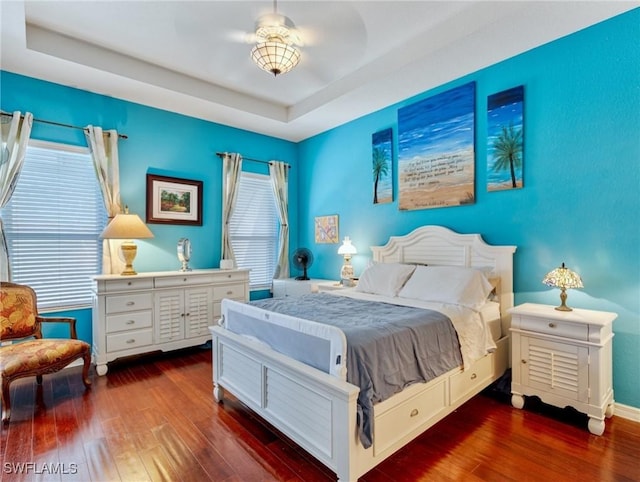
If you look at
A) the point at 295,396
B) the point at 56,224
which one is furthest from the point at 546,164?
the point at 56,224

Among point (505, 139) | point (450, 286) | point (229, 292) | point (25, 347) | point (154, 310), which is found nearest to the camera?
point (25, 347)

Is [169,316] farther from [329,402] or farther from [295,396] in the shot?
[329,402]

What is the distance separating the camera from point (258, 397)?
2203mm

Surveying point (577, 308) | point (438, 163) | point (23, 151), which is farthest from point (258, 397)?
point (23, 151)

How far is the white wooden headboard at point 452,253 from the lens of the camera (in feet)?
9.48

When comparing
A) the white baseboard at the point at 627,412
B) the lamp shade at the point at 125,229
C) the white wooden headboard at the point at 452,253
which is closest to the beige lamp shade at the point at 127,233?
the lamp shade at the point at 125,229

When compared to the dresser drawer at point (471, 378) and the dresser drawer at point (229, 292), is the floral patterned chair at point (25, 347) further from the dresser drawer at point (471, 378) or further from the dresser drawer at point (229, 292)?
the dresser drawer at point (471, 378)

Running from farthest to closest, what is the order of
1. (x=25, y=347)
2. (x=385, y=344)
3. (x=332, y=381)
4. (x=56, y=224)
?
(x=56, y=224) < (x=25, y=347) < (x=385, y=344) < (x=332, y=381)

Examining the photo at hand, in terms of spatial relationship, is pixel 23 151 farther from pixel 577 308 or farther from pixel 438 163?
pixel 577 308

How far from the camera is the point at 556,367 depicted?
2.30 meters

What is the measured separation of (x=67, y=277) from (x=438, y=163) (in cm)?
404

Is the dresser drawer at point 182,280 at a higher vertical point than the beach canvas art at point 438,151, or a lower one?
lower

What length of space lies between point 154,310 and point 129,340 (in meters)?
0.36

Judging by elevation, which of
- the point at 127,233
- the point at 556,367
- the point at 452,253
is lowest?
the point at 556,367
